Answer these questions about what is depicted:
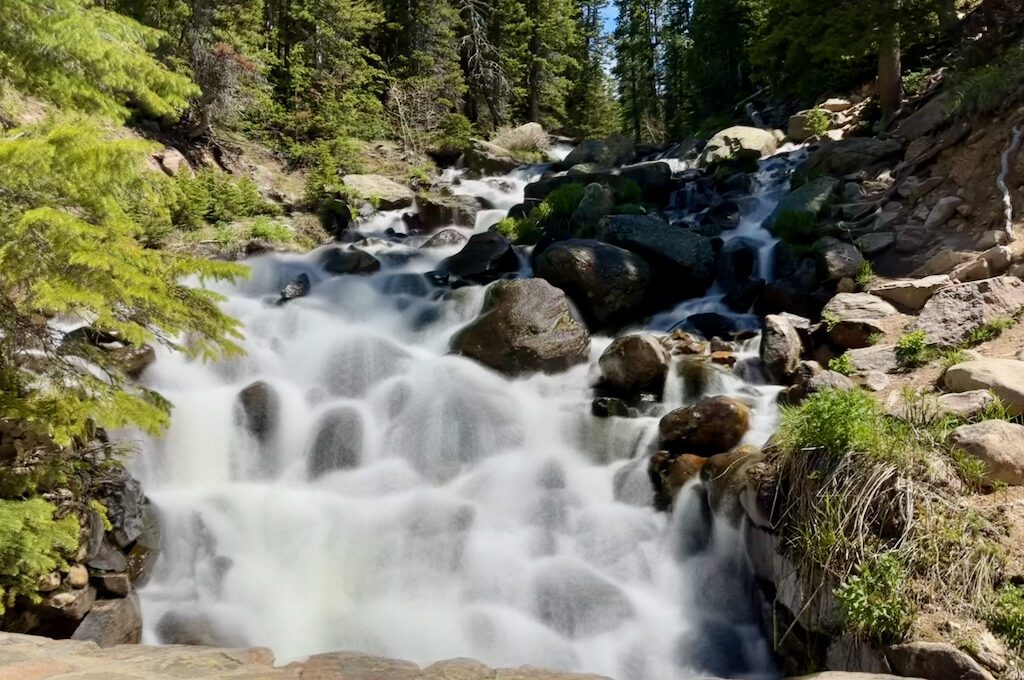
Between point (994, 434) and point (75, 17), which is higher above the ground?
point (75, 17)

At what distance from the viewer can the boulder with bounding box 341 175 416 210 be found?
63.7ft

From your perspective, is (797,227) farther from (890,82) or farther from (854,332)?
(890,82)

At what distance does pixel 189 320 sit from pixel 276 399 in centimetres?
402

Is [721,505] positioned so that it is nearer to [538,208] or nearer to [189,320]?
[189,320]

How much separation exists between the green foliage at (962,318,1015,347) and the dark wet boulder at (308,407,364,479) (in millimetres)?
7125

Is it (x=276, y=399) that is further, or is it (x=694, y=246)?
(x=694, y=246)

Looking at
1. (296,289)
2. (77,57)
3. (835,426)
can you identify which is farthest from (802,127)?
(77,57)

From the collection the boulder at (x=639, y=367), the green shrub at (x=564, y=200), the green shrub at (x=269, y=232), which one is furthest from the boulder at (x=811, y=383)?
the green shrub at (x=269, y=232)

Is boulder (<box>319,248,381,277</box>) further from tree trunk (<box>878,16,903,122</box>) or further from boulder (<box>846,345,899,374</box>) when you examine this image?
tree trunk (<box>878,16,903,122</box>)

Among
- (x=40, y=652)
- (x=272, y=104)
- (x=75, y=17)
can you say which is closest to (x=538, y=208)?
(x=272, y=104)

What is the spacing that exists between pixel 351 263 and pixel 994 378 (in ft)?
37.0

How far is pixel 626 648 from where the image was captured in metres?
6.15

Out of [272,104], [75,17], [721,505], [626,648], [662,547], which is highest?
[272,104]

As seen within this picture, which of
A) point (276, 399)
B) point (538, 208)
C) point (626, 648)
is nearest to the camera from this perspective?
point (626, 648)
